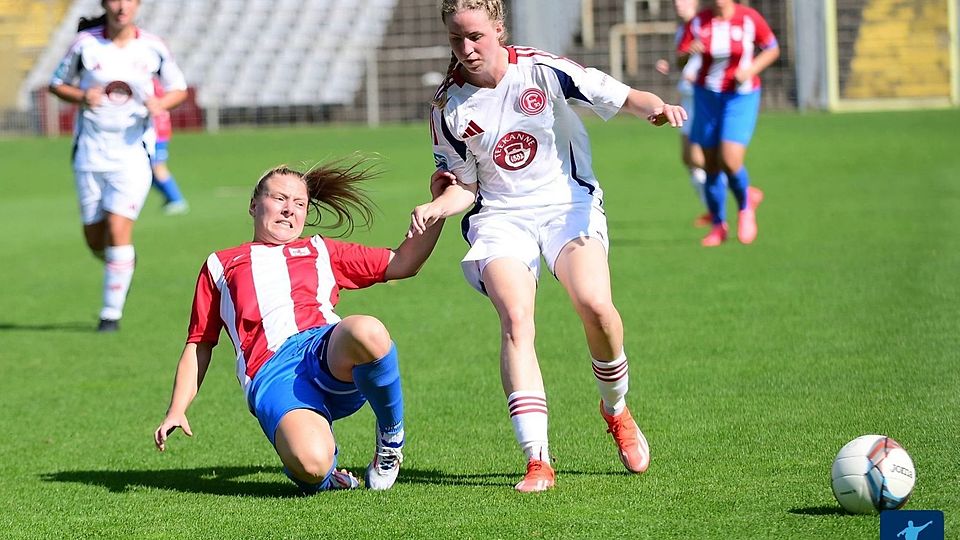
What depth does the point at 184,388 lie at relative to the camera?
4.63 metres

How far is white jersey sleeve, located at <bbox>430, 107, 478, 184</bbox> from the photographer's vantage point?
4898 millimetres

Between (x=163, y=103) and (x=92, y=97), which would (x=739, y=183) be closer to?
(x=163, y=103)

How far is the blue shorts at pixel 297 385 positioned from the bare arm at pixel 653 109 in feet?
4.13

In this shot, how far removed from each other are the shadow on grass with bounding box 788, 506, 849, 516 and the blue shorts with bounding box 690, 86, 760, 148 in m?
7.80

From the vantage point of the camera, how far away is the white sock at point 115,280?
903cm

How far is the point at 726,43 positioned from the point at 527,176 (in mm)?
7193

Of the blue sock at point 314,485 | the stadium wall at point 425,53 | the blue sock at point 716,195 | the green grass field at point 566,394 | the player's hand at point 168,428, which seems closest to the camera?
the green grass field at point 566,394

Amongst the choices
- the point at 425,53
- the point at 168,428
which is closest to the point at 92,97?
the point at 168,428

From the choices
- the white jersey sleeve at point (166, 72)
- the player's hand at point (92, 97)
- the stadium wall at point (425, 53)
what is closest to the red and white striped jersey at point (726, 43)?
the white jersey sleeve at point (166, 72)

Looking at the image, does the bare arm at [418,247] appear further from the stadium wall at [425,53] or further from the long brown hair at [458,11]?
the stadium wall at [425,53]

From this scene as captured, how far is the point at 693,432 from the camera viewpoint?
17.6ft

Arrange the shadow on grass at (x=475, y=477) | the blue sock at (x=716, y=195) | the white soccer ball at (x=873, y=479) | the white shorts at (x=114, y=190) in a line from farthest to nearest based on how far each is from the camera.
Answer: the blue sock at (x=716, y=195) → the white shorts at (x=114, y=190) → the shadow on grass at (x=475, y=477) → the white soccer ball at (x=873, y=479)

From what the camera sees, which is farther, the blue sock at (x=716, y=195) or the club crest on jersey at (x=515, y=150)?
the blue sock at (x=716, y=195)

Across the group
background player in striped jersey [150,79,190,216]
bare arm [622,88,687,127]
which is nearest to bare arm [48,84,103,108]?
bare arm [622,88,687,127]
